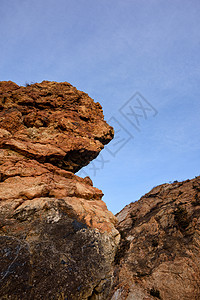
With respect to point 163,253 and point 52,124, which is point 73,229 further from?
point 52,124

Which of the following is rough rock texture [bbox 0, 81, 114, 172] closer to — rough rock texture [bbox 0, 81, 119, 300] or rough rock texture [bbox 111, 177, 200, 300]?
rough rock texture [bbox 0, 81, 119, 300]

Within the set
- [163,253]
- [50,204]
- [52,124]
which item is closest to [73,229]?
[50,204]

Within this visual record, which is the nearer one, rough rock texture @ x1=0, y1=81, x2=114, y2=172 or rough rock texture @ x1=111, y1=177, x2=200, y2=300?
rough rock texture @ x1=111, y1=177, x2=200, y2=300

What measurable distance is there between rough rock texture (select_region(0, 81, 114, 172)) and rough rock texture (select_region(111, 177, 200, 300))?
1101cm

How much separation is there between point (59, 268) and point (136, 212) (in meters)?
12.5

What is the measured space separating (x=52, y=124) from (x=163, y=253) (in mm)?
20071

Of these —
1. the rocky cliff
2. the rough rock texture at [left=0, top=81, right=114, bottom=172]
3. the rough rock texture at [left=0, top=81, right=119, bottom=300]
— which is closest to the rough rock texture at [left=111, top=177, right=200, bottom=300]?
the rocky cliff

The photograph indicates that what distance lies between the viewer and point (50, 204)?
1567 cm

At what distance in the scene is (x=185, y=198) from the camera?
18891 mm

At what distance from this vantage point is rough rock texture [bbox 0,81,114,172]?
21688 millimetres

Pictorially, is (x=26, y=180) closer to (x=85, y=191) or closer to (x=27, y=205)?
(x=27, y=205)

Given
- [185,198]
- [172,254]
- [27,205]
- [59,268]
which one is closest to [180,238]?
[172,254]

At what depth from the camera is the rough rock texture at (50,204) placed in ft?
37.8

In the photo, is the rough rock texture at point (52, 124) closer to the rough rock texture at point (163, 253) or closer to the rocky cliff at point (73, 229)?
the rocky cliff at point (73, 229)
